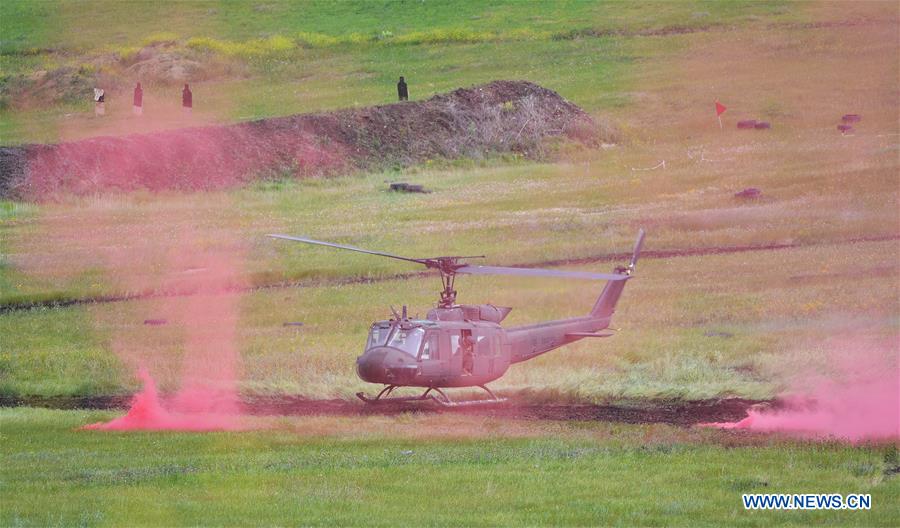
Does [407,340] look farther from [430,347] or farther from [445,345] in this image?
[445,345]

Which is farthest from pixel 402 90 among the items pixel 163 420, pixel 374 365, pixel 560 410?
pixel 374 365

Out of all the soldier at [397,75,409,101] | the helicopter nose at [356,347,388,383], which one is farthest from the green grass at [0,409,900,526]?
the soldier at [397,75,409,101]

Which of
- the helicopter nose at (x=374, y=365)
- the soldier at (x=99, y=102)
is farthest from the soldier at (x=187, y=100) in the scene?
the helicopter nose at (x=374, y=365)

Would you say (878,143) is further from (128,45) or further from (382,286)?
(128,45)

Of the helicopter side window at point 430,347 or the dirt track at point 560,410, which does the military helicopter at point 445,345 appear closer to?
the helicopter side window at point 430,347

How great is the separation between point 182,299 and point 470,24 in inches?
1376

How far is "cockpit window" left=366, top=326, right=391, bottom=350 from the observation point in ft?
96.1

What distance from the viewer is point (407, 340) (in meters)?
29.2

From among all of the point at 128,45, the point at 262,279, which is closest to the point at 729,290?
the point at 262,279

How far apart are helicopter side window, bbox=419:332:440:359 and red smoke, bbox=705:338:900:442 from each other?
278 inches

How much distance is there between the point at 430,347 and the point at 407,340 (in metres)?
0.53

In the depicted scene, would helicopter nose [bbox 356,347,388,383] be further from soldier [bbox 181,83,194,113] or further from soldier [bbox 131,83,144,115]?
soldier [bbox 131,83,144,115]

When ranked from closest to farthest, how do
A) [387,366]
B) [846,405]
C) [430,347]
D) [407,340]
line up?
[387,366], [407,340], [430,347], [846,405]

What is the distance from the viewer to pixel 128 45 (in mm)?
75438
